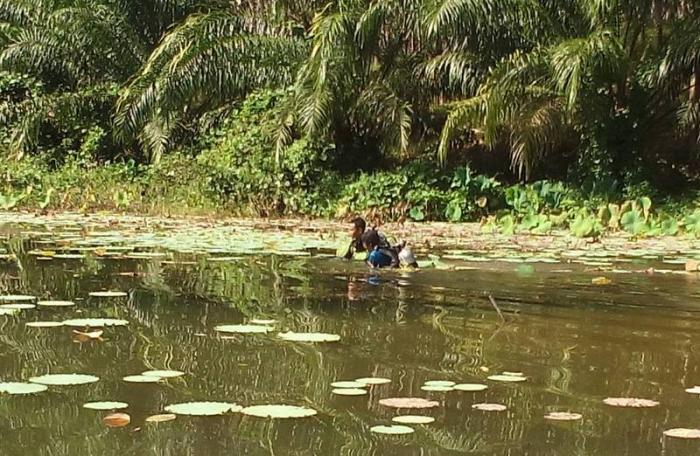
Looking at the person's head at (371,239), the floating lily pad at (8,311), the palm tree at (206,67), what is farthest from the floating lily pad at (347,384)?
the palm tree at (206,67)

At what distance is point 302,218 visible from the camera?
45.8 ft

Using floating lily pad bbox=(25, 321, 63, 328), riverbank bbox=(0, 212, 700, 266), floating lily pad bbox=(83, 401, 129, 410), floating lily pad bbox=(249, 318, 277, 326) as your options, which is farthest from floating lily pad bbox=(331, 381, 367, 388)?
riverbank bbox=(0, 212, 700, 266)

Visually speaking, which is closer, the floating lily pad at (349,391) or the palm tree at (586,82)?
the floating lily pad at (349,391)

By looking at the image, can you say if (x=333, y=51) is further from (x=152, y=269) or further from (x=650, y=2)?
(x=152, y=269)

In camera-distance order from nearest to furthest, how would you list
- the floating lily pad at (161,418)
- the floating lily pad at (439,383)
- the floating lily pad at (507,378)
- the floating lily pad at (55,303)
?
the floating lily pad at (161,418) < the floating lily pad at (439,383) < the floating lily pad at (507,378) < the floating lily pad at (55,303)

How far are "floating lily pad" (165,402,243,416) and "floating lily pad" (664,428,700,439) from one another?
47.4 inches

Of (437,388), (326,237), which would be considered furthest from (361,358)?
(326,237)

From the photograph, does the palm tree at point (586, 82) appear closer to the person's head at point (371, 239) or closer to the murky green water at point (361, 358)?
the person's head at point (371, 239)

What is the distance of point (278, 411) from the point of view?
9.37 ft

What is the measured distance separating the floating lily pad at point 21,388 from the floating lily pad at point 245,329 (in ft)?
4.00

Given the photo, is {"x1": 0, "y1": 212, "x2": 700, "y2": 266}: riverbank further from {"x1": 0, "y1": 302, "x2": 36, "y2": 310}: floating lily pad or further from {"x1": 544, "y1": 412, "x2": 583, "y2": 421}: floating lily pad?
{"x1": 544, "y1": 412, "x2": 583, "y2": 421}: floating lily pad

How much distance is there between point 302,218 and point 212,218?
1.36m

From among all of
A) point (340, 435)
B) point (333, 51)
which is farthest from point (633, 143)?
point (340, 435)

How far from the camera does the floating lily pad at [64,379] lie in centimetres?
315
